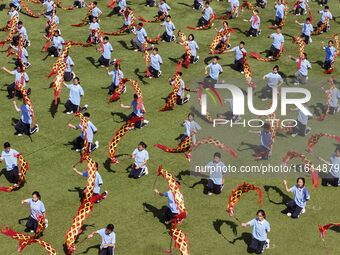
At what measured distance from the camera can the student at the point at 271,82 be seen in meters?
33.4

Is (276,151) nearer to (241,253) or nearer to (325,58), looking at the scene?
(241,253)

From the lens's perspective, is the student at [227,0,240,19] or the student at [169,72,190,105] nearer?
the student at [169,72,190,105]

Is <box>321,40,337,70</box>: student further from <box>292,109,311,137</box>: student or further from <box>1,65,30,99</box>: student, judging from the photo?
<box>1,65,30,99</box>: student

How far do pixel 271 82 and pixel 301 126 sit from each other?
4.49 m

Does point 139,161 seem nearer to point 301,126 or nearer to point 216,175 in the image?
point 216,175

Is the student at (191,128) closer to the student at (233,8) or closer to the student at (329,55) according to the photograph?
the student at (329,55)

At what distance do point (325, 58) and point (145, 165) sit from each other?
51.2 ft

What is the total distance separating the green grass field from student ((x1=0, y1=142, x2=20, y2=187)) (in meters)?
0.45

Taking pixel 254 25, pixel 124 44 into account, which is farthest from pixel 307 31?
pixel 124 44

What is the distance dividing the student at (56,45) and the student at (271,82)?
1260 cm

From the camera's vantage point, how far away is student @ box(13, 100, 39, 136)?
29214 mm

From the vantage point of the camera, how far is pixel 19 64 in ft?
120

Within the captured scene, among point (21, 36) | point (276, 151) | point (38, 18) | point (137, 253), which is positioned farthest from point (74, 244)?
point (38, 18)

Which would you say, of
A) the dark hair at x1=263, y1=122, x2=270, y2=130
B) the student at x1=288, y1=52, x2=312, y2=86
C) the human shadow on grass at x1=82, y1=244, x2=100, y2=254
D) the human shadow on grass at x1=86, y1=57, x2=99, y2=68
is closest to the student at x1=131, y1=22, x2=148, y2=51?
the human shadow on grass at x1=86, y1=57, x2=99, y2=68
